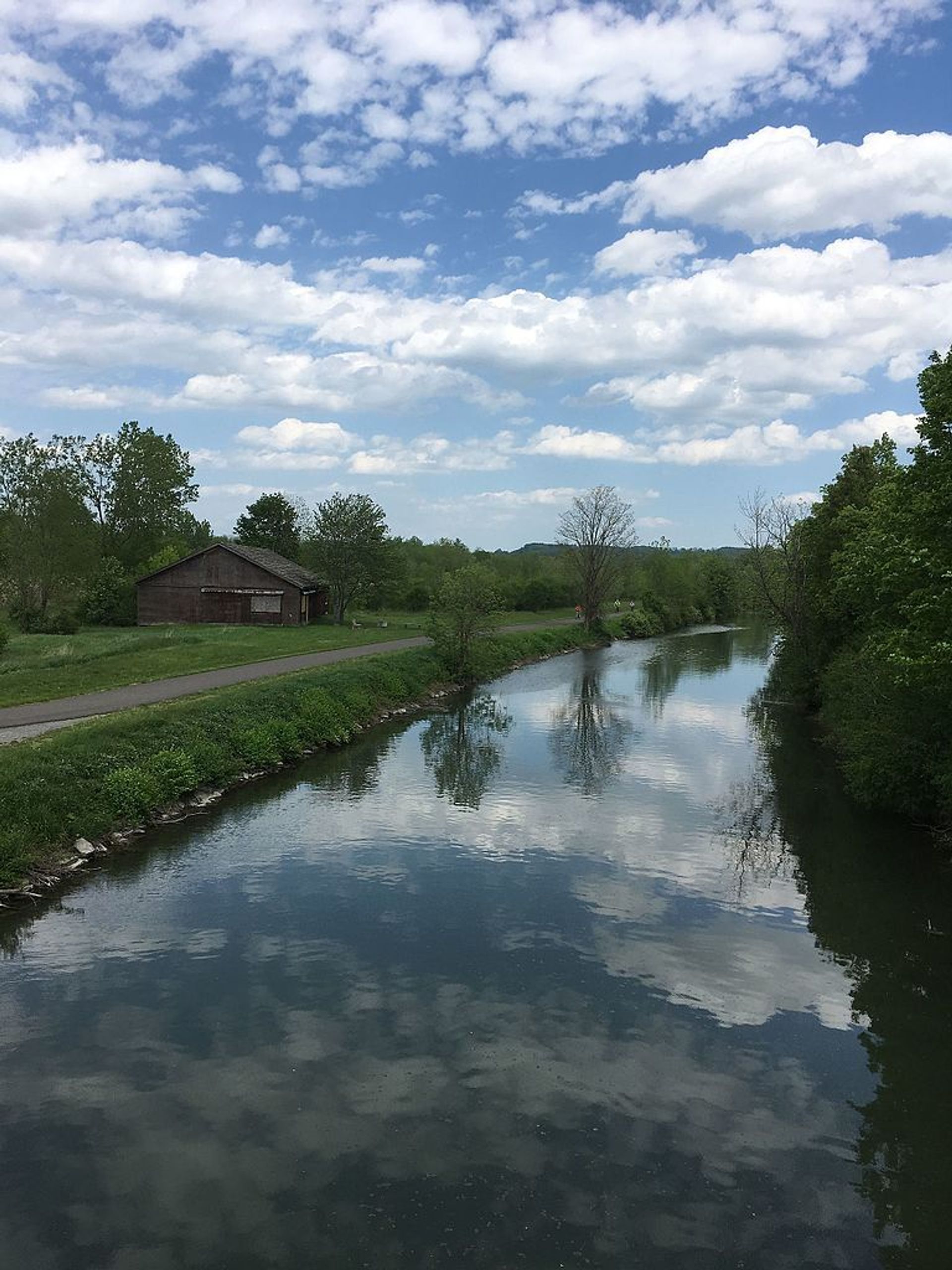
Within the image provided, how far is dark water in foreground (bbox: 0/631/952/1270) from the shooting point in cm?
729

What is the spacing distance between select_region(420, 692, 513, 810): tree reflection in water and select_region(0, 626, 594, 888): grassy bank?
2606mm

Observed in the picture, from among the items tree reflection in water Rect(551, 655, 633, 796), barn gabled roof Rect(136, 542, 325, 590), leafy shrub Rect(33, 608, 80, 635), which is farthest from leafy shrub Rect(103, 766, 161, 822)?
barn gabled roof Rect(136, 542, 325, 590)

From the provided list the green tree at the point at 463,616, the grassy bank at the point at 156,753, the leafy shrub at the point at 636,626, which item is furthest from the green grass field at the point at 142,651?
the leafy shrub at the point at 636,626

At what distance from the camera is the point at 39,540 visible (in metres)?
51.8

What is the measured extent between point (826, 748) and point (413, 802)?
1585cm

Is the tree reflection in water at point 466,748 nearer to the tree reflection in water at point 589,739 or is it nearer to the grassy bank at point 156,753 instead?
the tree reflection in water at point 589,739

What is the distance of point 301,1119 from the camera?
27.9ft

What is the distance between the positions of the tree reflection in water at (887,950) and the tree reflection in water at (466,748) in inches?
260

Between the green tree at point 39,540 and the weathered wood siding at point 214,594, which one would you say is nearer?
the green tree at point 39,540

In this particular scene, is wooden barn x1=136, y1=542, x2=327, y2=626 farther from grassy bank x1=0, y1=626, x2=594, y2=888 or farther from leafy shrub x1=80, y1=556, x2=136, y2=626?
grassy bank x1=0, y1=626, x2=594, y2=888

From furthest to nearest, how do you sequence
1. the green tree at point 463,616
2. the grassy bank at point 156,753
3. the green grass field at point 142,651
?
1. the green tree at point 463,616
2. the green grass field at point 142,651
3. the grassy bank at point 156,753

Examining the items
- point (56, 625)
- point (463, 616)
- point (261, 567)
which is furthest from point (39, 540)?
point (463, 616)

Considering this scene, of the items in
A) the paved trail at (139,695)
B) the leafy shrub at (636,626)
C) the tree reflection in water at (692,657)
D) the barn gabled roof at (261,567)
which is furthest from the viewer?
the leafy shrub at (636,626)

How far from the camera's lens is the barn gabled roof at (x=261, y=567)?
5684cm
